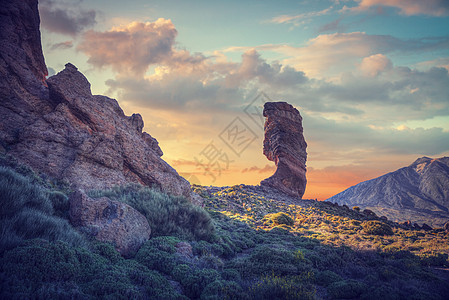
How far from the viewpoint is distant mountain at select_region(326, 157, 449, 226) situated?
3661 inches

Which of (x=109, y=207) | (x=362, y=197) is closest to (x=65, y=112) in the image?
(x=109, y=207)

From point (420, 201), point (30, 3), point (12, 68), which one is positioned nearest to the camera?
point (12, 68)

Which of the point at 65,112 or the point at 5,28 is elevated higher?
the point at 5,28

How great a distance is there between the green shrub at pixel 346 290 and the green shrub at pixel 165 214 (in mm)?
6091

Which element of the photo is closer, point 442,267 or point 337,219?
point 442,267

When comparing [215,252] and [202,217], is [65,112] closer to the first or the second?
[202,217]

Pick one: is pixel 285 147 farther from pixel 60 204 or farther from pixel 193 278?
pixel 193 278

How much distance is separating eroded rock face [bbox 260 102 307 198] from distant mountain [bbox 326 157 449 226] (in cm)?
6082

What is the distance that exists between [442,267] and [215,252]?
10710 mm

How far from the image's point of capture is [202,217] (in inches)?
503

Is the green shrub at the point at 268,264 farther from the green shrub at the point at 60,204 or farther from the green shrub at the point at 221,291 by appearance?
the green shrub at the point at 60,204

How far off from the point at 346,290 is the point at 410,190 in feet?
415

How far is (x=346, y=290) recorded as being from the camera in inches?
268

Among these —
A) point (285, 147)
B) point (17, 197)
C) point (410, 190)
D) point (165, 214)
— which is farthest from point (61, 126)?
point (410, 190)
